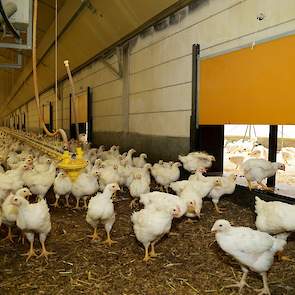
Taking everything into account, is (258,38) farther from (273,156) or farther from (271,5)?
(273,156)

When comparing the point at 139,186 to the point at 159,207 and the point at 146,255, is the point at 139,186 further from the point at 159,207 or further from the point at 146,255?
the point at 146,255

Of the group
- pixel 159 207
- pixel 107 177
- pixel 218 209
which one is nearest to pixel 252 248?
pixel 159 207

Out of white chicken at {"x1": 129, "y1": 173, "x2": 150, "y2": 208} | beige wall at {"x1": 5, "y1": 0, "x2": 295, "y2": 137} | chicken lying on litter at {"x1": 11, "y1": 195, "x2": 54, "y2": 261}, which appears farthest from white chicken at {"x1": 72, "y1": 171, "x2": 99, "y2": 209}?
beige wall at {"x1": 5, "y1": 0, "x2": 295, "y2": 137}

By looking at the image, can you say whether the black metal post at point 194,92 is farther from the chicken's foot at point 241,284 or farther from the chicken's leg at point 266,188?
the chicken's foot at point 241,284

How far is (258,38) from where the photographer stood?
14.1ft

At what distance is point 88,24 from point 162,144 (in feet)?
12.4

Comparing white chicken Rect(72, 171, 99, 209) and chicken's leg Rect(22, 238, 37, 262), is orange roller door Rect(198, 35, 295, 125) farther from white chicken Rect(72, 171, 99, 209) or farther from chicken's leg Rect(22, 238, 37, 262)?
chicken's leg Rect(22, 238, 37, 262)

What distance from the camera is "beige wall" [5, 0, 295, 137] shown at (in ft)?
14.1

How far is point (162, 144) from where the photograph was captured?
6.78 metres

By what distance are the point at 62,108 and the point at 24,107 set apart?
13.4 metres

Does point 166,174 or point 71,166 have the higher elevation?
point 71,166

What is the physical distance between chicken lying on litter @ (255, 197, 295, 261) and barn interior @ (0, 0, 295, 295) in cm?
2

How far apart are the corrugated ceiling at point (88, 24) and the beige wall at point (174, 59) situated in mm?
438

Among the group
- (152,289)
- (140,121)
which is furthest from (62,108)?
(152,289)
